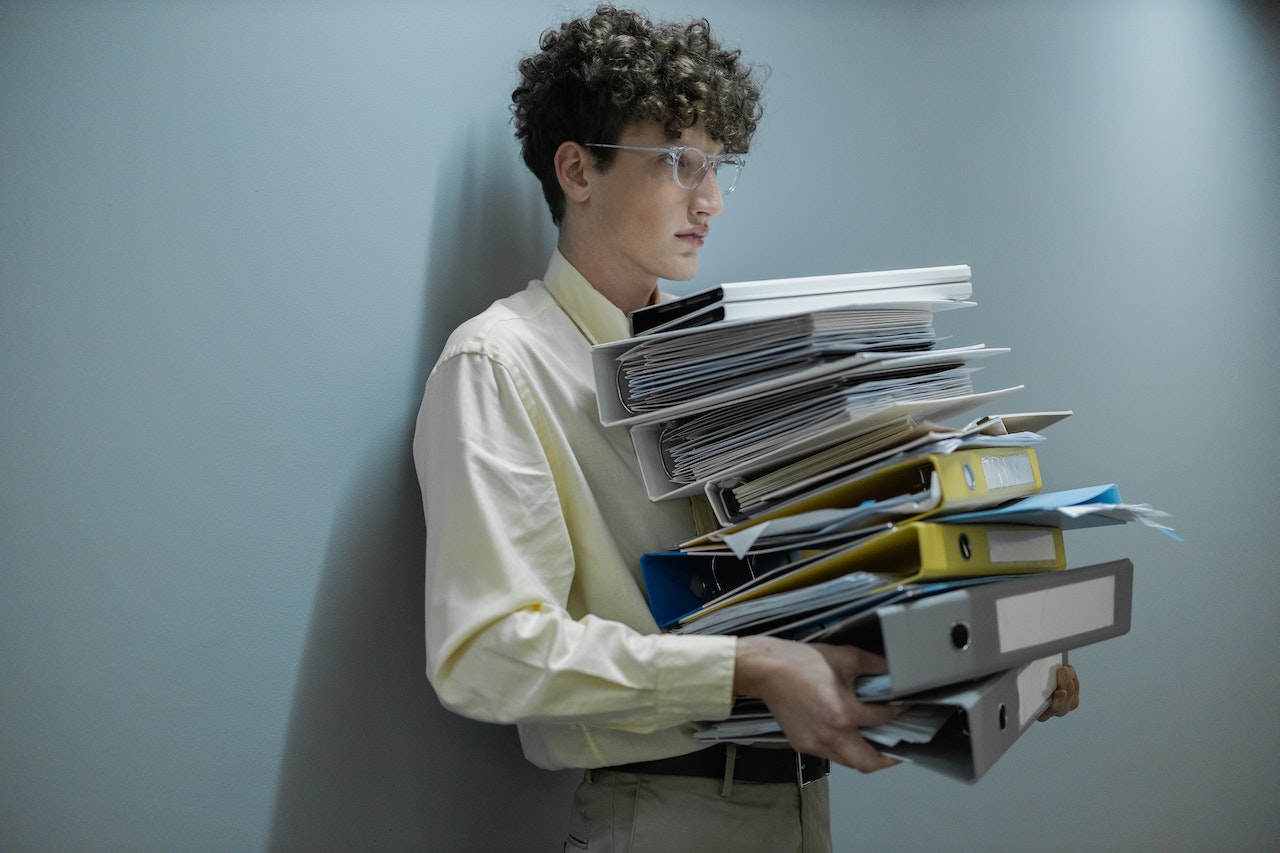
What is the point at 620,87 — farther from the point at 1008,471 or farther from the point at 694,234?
the point at 1008,471

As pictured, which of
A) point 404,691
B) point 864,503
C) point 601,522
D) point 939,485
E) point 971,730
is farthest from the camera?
point 404,691

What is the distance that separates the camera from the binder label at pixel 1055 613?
1060 millimetres

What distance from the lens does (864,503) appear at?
1.13 metres

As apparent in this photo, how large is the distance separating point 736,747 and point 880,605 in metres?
0.35

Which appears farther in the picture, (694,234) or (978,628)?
(694,234)

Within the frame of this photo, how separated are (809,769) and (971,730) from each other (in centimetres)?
44

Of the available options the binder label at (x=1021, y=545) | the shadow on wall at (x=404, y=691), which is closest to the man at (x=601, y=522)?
the shadow on wall at (x=404, y=691)

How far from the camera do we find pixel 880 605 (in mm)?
1021

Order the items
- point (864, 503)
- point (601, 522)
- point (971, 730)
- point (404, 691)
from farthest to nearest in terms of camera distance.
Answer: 1. point (404, 691)
2. point (601, 522)
3. point (864, 503)
4. point (971, 730)

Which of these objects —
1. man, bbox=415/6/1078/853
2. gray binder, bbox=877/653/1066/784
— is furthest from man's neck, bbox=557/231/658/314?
gray binder, bbox=877/653/1066/784

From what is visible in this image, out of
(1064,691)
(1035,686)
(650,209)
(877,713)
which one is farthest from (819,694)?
(650,209)

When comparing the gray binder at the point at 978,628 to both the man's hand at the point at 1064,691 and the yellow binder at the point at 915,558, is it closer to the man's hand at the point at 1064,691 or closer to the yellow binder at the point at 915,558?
the yellow binder at the point at 915,558

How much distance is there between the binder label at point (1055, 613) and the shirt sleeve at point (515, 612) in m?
0.30

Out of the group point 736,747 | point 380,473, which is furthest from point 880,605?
point 380,473
